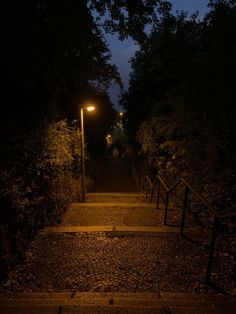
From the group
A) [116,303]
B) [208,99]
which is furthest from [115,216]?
[116,303]

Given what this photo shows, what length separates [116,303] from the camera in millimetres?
3809

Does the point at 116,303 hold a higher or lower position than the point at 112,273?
higher

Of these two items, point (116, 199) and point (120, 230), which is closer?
point (120, 230)

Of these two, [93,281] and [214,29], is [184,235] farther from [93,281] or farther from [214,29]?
[214,29]

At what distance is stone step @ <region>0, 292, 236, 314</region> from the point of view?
3.62 meters

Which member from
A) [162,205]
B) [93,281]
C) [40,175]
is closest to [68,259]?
[93,281]

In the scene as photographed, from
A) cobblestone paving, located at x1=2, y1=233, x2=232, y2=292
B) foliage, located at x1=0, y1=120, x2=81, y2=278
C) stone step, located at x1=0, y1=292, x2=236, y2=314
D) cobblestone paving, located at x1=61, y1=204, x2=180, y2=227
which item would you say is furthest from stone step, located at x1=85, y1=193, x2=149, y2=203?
stone step, located at x1=0, y1=292, x2=236, y2=314

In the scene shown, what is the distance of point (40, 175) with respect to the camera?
8.68 m

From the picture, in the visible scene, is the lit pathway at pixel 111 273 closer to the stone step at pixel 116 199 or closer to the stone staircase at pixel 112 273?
the stone staircase at pixel 112 273

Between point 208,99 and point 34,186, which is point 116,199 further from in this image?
point 208,99

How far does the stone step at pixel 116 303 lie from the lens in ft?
11.9

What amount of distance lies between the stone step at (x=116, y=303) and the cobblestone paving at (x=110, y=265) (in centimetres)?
27

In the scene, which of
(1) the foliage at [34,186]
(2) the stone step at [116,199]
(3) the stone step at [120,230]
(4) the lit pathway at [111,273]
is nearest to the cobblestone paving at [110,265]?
(4) the lit pathway at [111,273]

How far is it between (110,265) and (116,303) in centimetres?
134
